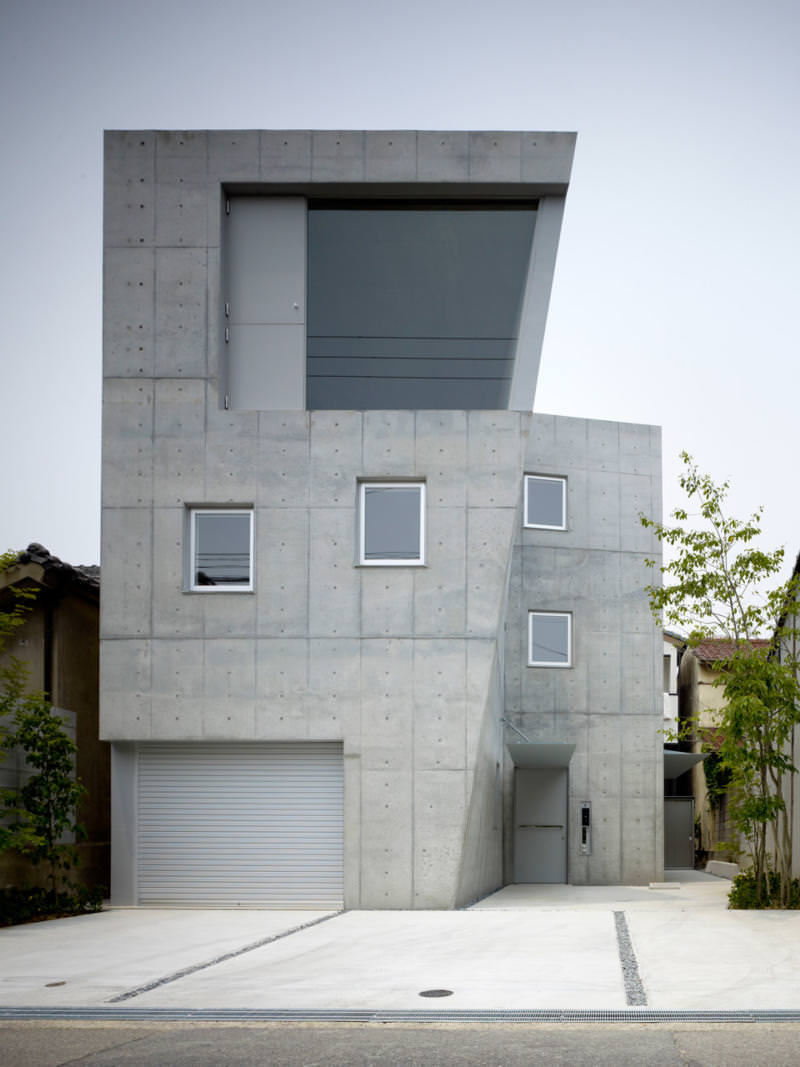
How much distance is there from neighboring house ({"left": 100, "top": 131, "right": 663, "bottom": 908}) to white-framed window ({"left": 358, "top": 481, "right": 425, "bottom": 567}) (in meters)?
0.03

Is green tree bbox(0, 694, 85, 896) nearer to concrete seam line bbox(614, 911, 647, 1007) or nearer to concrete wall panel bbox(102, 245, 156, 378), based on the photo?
concrete wall panel bbox(102, 245, 156, 378)

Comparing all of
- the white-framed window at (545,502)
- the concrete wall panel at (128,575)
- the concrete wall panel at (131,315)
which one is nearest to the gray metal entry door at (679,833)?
the white-framed window at (545,502)

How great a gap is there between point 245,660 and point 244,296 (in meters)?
Result: 4.93

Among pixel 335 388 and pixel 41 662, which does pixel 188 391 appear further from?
pixel 41 662

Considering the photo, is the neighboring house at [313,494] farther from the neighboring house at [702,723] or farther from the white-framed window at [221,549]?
the neighboring house at [702,723]

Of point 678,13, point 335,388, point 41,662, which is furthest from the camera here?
point 678,13

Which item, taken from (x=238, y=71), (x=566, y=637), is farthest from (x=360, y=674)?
(x=238, y=71)

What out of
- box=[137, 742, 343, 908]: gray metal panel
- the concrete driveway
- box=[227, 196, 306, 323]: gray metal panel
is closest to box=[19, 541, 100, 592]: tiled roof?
box=[137, 742, 343, 908]: gray metal panel

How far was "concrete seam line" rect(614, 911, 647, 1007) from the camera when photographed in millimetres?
8164

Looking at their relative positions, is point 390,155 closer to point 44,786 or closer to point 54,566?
point 54,566

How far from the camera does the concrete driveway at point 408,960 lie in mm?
8312

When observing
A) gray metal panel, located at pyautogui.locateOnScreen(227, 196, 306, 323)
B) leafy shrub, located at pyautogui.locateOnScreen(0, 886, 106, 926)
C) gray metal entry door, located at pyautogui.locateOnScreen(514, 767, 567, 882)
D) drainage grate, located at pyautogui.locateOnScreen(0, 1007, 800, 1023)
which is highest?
gray metal panel, located at pyautogui.locateOnScreen(227, 196, 306, 323)

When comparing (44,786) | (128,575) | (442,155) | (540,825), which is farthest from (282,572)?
(540,825)

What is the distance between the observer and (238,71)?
2264cm
